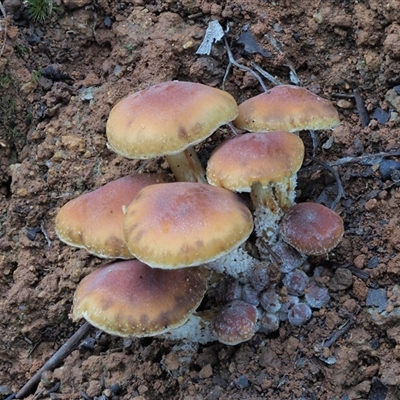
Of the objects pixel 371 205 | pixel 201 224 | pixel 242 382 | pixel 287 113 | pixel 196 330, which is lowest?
pixel 242 382

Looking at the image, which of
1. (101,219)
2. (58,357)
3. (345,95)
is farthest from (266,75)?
(58,357)

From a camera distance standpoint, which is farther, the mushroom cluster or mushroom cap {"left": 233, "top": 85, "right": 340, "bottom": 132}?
mushroom cap {"left": 233, "top": 85, "right": 340, "bottom": 132}

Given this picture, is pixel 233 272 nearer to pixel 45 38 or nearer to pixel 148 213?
pixel 148 213

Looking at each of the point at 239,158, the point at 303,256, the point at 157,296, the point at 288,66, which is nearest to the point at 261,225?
the point at 303,256

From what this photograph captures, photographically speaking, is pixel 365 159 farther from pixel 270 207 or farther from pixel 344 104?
pixel 270 207

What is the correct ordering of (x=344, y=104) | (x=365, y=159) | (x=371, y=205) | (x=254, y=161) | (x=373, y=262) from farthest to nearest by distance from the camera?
1. (x=344, y=104)
2. (x=365, y=159)
3. (x=371, y=205)
4. (x=373, y=262)
5. (x=254, y=161)

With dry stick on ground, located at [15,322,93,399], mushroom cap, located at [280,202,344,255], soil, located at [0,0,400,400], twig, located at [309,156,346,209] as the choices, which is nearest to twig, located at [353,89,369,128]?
soil, located at [0,0,400,400]

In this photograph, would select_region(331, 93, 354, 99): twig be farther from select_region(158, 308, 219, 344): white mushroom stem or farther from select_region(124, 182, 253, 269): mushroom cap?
select_region(158, 308, 219, 344): white mushroom stem
